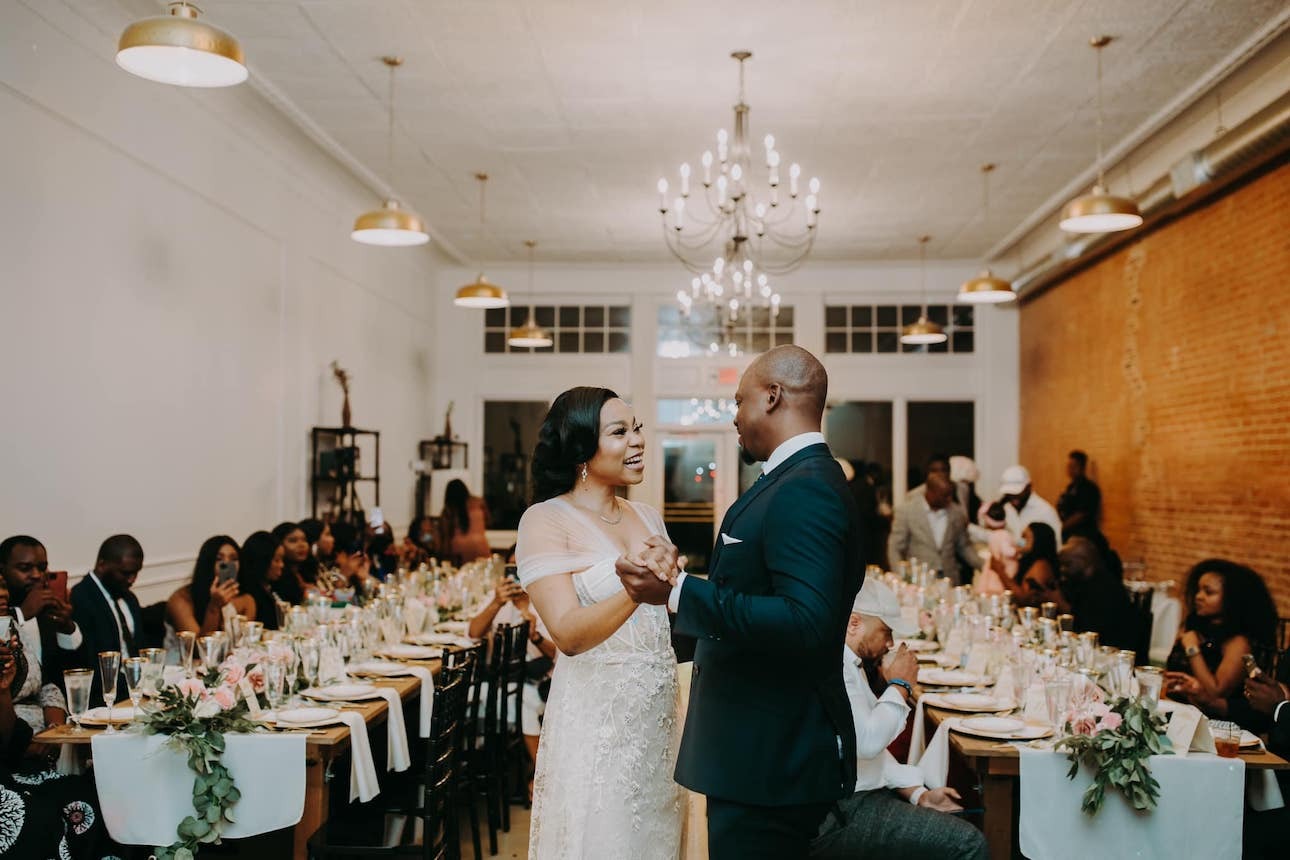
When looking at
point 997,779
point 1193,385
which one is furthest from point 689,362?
point 997,779

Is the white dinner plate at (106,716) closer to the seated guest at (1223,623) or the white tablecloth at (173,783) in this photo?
the white tablecloth at (173,783)

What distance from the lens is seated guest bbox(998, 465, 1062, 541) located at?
10.2 metres

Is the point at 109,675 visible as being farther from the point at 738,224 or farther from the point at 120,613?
the point at 738,224

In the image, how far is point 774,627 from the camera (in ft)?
7.12

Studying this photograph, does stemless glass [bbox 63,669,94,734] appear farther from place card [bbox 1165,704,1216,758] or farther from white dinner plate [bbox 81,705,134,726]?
place card [bbox 1165,704,1216,758]

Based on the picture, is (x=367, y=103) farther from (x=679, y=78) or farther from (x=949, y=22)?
(x=949, y=22)

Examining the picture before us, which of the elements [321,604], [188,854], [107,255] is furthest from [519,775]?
[107,255]

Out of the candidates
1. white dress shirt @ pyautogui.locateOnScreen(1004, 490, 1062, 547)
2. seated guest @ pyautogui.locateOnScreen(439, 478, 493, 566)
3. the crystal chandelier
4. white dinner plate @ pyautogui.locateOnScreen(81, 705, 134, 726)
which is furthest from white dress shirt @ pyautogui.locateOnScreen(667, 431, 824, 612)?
seated guest @ pyautogui.locateOnScreen(439, 478, 493, 566)

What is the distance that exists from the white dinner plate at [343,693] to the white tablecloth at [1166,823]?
8.10ft

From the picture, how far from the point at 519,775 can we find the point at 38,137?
13.8 ft

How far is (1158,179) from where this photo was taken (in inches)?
334

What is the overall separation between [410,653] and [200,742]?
2039mm

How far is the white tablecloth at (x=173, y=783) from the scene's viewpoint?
139 inches

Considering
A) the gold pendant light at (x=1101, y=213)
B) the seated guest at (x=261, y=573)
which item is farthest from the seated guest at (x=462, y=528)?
the gold pendant light at (x=1101, y=213)
